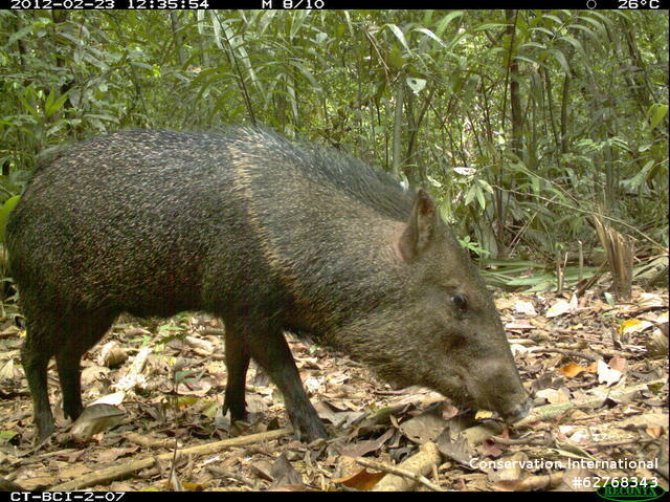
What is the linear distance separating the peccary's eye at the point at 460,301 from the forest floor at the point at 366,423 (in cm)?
57

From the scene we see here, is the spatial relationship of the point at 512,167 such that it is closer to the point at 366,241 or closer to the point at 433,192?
the point at 433,192

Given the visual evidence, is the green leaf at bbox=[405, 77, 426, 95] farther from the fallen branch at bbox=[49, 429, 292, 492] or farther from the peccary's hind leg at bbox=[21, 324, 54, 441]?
the peccary's hind leg at bbox=[21, 324, 54, 441]

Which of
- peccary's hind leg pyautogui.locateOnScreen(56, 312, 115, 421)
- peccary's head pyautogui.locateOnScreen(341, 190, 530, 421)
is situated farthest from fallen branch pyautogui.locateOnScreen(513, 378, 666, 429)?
peccary's hind leg pyautogui.locateOnScreen(56, 312, 115, 421)

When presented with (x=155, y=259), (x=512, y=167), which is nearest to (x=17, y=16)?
(x=155, y=259)

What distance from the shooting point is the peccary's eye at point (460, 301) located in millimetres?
4207

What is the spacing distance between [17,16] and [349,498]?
5.36 meters

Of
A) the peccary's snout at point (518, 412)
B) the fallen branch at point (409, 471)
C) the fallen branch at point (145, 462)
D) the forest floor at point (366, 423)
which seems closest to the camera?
the fallen branch at point (409, 471)

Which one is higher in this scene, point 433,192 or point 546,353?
point 433,192

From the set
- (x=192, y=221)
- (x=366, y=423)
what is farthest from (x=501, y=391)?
(x=192, y=221)

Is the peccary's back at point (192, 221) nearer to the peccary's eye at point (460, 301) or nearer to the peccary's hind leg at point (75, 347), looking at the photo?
the peccary's hind leg at point (75, 347)

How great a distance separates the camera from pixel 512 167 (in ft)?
23.3

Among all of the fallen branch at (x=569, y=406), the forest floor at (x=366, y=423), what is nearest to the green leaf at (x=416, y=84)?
the forest floor at (x=366, y=423)

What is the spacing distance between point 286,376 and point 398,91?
11.5 feet

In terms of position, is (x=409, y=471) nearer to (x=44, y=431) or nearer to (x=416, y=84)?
(x=44, y=431)
